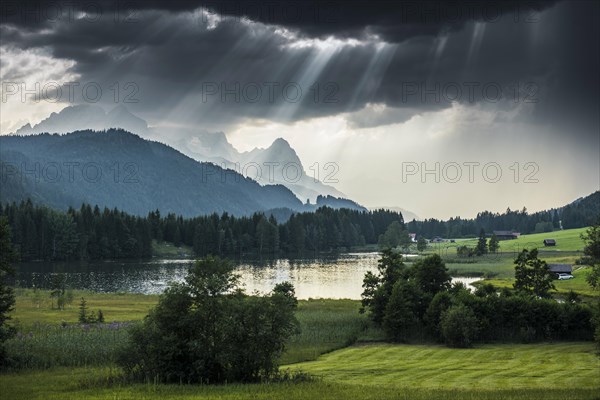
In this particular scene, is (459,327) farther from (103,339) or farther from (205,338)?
(103,339)

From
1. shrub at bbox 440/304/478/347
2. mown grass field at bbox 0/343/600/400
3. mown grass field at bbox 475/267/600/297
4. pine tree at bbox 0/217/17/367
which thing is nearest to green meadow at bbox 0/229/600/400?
mown grass field at bbox 0/343/600/400

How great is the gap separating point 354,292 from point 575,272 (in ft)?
182

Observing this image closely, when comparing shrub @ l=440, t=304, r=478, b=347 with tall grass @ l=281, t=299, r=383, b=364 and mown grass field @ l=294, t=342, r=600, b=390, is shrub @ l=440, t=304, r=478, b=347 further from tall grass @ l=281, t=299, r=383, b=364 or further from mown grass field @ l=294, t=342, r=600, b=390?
tall grass @ l=281, t=299, r=383, b=364

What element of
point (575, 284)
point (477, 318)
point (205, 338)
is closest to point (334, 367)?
point (205, 338)

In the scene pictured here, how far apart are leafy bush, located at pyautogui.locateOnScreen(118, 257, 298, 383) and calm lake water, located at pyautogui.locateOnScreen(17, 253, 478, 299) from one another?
68.3 metres

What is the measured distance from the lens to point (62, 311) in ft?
291

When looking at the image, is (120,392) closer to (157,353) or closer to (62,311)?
(157,353)

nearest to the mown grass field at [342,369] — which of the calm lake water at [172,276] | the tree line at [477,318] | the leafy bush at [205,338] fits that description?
the leafy bush at [205,338]

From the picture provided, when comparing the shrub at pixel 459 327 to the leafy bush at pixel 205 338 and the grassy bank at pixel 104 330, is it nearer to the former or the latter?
the grassy bank at pixel 104 330

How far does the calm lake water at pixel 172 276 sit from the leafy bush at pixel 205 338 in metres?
68.3

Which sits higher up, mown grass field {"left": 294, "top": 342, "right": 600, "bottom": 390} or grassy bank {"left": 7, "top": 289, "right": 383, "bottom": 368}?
grassy bank {"left": 7, "top": 289, "right": 383, "bottom": 368}

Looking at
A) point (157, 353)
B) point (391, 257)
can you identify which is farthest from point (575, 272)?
point (157, 353)

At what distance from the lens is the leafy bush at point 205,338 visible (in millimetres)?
41469

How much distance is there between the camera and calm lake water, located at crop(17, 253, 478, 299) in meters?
126
